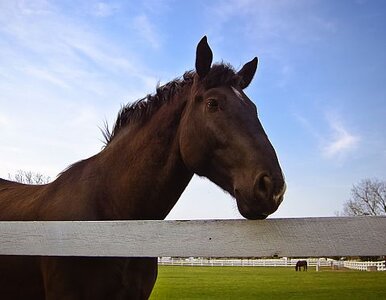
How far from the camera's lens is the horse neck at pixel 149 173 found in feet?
10.9

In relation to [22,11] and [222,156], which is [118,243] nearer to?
[222,156]

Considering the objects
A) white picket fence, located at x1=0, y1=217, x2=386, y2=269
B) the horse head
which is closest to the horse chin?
the horse head

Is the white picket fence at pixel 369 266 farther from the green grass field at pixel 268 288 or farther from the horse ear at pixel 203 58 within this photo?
the horse ear at pixel 203 58

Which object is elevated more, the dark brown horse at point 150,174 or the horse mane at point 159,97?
the horse mane at point 159,97

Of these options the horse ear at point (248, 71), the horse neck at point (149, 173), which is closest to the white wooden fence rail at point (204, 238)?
the horse neck at point (149, 173)

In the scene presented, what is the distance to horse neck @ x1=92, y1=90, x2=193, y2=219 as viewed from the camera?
333 cm

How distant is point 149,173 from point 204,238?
125 cm

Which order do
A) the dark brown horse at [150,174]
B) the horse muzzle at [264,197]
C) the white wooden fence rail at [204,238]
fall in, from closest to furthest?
the white wooden fence rail at [204,238]
the horse muzzle at [264,197]
the dark brown horse at [150,174]

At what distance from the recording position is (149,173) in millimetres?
3365

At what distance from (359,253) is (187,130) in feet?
5.14

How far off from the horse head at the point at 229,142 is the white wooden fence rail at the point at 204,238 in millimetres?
309

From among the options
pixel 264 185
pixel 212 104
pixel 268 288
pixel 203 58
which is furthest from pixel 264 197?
pixel 268 288

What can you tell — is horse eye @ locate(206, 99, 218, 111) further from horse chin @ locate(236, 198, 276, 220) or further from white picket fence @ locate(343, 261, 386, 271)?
white picket fence @ locate(343, 261, 386, 271)

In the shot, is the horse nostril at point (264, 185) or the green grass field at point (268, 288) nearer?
the horse nostril at point (264, 185)
